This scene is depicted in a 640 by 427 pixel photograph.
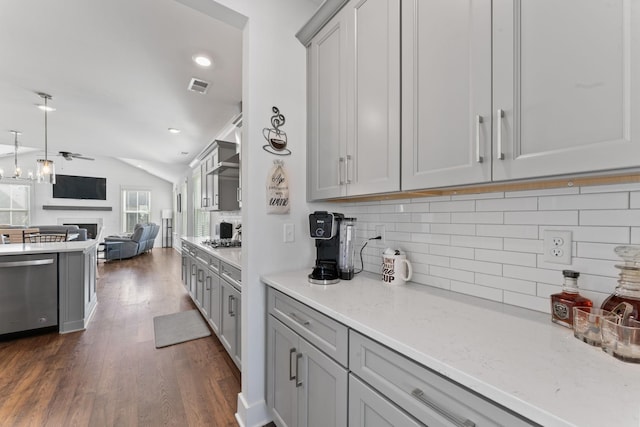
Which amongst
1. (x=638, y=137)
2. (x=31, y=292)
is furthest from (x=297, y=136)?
(x=31, y=292)

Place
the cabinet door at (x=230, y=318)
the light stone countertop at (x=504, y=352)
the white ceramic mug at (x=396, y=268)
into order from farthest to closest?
1. the cabinet door at (x=230, y=318)
2. the white ceramic mug at (x=396, y=268)
3. the light stone countertop at (x=504, y=352)

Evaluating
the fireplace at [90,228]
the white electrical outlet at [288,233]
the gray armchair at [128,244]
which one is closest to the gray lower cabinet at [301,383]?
the white electrical outlet at [288,233]

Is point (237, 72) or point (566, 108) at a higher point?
point (237, 72)

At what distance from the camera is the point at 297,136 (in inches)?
71.1

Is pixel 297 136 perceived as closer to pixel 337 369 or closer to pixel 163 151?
pixel 337 369

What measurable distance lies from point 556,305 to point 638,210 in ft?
1.21

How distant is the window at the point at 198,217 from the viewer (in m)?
5.75

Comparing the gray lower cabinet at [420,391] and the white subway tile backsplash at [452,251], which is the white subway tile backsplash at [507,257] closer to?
the white subway tile backsplash at [452,251]

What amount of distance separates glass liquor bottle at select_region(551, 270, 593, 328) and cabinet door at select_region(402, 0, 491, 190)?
42 cm

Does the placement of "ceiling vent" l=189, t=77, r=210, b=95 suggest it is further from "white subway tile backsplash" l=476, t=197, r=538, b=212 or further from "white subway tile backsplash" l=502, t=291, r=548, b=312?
"white subway tile backsplash" l=502, t=291, r=548, b=312

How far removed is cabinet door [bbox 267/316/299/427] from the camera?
1.33 metres

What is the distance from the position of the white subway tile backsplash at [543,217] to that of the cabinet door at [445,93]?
12.8 inches

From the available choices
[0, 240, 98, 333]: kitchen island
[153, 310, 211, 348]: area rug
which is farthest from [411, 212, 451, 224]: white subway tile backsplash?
[0, 240, 98, 333]: kitchen island

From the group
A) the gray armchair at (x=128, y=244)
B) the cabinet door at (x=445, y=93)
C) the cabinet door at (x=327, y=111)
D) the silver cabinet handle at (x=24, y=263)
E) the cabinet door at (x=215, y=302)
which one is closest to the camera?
the cabinet door at (x=445, y=93)
